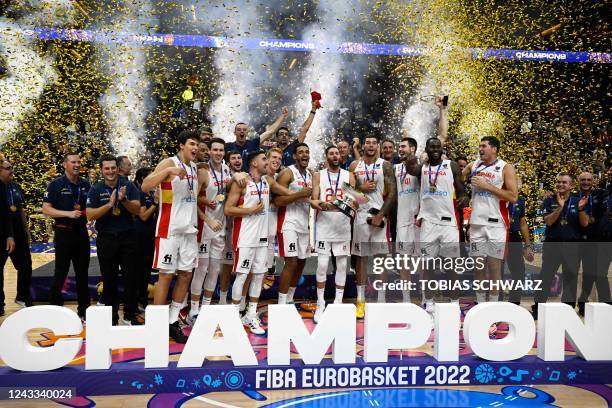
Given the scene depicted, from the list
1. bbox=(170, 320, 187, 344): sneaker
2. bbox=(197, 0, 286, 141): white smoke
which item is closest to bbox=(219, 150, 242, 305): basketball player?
bbox=(170, 320, 187, 344): sneaker

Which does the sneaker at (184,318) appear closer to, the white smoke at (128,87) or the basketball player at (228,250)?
the basketball player at (228,250)

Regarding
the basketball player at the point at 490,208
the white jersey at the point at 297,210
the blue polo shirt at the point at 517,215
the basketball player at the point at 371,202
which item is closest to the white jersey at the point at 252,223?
the white jersey at the point at 297,210

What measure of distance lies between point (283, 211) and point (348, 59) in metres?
7.10

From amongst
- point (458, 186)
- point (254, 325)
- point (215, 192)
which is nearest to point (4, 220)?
point (215, 192)

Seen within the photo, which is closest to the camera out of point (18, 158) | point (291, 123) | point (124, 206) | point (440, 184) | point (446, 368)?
point (446, 368)

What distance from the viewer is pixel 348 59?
12.4 meters

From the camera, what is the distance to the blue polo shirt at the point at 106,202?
527cm

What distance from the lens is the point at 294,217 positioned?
5.97 meters

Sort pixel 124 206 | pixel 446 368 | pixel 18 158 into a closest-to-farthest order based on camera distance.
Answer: pixel 446 368 → pixel 124 206 → pixel 18 158

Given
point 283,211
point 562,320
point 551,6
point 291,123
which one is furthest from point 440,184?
point 551,6

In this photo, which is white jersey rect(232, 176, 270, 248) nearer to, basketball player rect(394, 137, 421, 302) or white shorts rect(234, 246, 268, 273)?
white shorts rect(234, 246, 268, 273)

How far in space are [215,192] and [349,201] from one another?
1318 mm

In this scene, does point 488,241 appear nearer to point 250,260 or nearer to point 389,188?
point 389,188

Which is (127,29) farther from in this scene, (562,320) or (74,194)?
(562,320)
